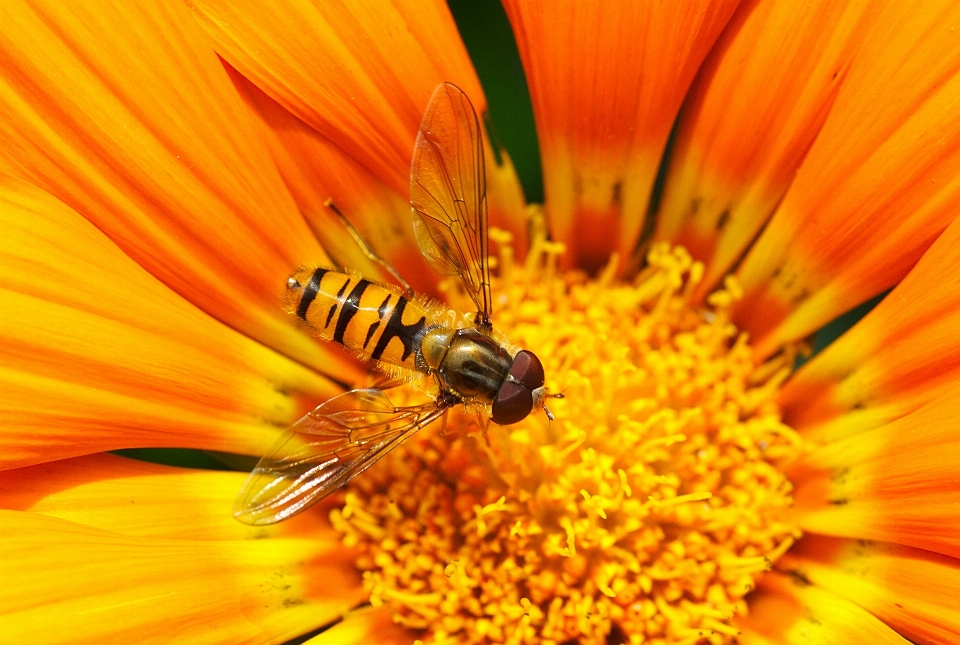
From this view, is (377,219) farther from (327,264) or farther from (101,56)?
(101,56)

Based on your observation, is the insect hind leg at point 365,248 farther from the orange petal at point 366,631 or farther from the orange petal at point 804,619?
the orange petal at point 804,619

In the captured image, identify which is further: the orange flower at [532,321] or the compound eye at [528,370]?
the compound eye at [528,370]

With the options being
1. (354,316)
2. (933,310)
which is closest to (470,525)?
(354,316)

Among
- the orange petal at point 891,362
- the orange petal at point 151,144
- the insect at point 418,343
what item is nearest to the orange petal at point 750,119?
the orange petal at point 891,362

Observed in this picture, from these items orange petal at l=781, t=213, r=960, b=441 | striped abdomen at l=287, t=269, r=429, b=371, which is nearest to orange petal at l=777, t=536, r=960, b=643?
orange petal at l=781, t=213, r=960, b=441

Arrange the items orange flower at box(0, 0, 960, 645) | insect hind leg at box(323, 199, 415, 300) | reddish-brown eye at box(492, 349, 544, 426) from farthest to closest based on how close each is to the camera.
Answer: insect hind leg at box(323, 199, 415, 300) < reddish-brown eye at box(492, 349, 544, 426) < orange flower at box(0, 0, 960, 645)

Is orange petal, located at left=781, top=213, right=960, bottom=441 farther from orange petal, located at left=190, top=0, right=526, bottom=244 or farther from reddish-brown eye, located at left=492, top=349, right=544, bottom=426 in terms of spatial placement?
orange petal, located at left=190, top=0, right=526, bottom=244
